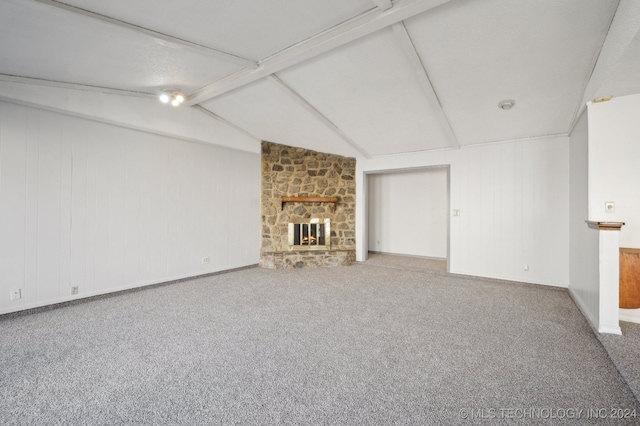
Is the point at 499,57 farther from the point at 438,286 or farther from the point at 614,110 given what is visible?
the point at 438,286

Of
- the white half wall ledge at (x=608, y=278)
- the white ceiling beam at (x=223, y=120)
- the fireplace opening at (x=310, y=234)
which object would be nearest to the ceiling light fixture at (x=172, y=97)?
the white ceiling beam at (x=223, y=120)

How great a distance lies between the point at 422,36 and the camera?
8.61 feet

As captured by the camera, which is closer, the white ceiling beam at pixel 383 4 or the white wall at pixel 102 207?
the white ceiling beam at pixel 383 4

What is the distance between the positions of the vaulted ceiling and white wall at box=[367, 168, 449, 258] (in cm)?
238

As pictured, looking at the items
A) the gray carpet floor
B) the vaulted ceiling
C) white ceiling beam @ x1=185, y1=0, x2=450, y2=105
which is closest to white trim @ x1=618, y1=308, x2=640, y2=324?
the gray carpet floor

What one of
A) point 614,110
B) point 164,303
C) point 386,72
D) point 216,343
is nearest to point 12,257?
point 164,303

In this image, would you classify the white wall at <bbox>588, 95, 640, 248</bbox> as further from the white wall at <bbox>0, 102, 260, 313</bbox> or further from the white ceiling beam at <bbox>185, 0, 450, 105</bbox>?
the white wall at <bbox>0, 102, 260, 313</bbox>

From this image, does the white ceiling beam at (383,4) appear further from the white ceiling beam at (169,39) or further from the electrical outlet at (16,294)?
the electrical outlet at (16,294)

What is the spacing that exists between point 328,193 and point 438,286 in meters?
2.78

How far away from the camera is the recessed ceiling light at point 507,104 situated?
347 cm

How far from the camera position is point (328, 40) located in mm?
2744

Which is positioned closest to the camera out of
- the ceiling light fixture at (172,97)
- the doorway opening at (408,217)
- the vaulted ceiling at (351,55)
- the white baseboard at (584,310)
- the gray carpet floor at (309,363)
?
the gray carpet floor at (309,363)

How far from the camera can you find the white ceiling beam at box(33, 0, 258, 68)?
213cm

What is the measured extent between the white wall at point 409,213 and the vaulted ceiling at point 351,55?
7.82 feet
